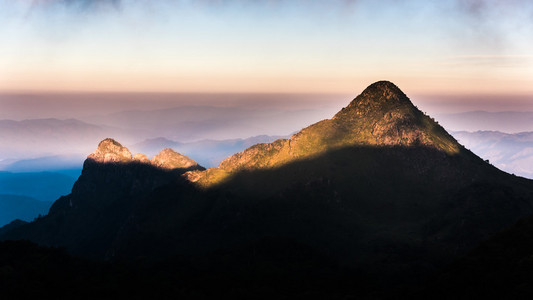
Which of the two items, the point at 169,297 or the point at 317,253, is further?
the point at 317,253

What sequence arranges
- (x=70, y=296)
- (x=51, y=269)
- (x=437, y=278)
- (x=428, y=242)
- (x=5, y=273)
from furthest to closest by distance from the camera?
(x=428, y=242) < (x=51, y=269) < (x=5, y=273) < (x=70, y=296) < (x=437, y=278)

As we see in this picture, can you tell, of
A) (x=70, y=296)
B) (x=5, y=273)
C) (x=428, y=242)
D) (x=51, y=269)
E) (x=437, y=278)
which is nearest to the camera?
(x=437, y=278)

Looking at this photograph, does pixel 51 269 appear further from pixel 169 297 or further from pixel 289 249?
pixel 289 249

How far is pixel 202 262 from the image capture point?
18450 centimetres

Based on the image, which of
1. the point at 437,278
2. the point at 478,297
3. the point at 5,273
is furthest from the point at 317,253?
the point at 5,273

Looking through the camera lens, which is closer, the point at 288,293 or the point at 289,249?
the point at 288,293

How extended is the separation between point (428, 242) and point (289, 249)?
53.5 meters

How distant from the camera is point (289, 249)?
193 m

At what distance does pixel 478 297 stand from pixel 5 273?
14303cm

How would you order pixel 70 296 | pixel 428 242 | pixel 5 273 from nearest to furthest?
pixel 70 296
pixel 5 273
pixel 428 242

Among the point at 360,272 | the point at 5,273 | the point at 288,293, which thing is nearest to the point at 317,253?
the point at 360,272

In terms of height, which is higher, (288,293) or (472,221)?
(472,221)

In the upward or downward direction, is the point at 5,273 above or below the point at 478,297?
above

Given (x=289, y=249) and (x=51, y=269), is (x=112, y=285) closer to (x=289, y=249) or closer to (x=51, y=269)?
(x=51, y=269)
